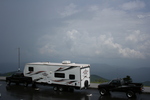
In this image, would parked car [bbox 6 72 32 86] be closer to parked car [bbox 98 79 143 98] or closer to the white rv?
the white rv

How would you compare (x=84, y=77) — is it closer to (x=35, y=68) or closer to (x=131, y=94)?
(x=131, y=94)

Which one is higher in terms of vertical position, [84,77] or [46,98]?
[84,77]

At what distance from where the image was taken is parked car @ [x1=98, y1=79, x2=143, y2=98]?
53.4ft

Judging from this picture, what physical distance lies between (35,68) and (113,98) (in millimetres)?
11416

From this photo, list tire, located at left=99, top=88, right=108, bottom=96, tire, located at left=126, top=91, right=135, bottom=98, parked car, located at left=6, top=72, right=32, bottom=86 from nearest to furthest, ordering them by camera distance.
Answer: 1. tire, located at left=126, top=91, right=135, bottom=98
2. tire, located at left=99, top=88, right=108, bottom=96
3. parked car, located at left=6, top=72, right=32, bottom=86

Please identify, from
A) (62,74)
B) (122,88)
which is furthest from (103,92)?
(62,74)

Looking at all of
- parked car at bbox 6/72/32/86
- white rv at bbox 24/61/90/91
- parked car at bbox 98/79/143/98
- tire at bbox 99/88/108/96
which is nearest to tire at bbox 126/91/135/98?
parked car at bbox 98/79/143/98

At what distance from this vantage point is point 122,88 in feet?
55.6

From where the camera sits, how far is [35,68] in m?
22.8

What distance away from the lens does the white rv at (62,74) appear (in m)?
19.2

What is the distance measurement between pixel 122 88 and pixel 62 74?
290 inches

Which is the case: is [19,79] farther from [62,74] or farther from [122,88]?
[122,88]

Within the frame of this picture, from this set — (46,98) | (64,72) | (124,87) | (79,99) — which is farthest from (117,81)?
(46,98)

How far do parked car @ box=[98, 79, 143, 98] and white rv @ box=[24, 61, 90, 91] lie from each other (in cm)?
260
